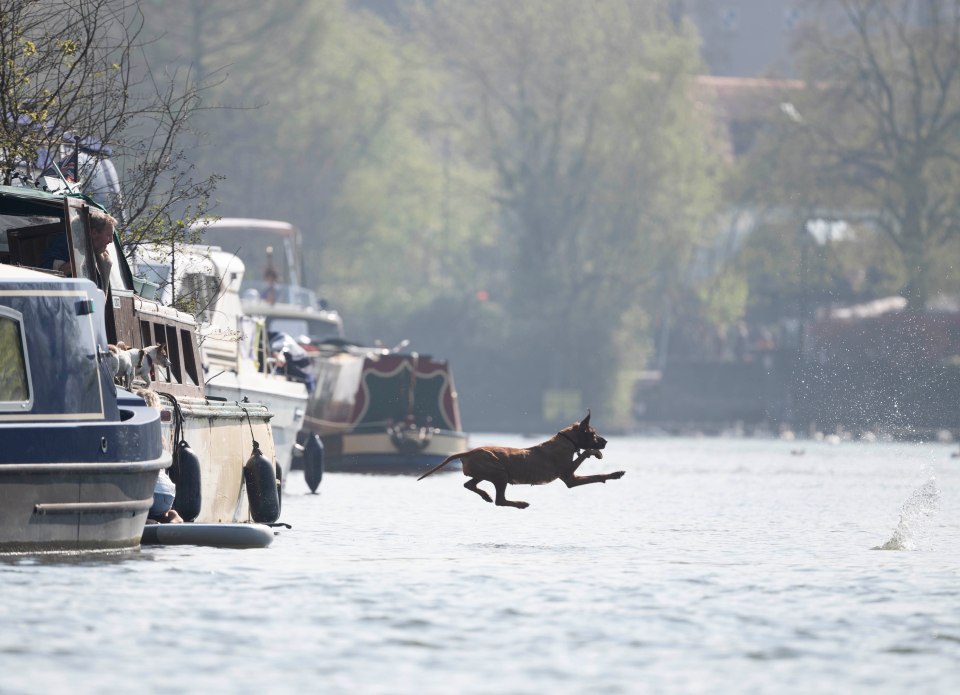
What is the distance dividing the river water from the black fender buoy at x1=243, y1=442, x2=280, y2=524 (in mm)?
355

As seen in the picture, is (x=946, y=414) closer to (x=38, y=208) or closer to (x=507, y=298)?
(x=507, y=298)

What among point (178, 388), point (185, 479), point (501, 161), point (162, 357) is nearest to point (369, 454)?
point (178, 388)

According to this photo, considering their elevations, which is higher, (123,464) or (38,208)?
(38,208)

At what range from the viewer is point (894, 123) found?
79812 mm

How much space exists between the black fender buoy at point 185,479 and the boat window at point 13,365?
332cm

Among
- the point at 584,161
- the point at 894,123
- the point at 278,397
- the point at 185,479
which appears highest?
the point at 894,123

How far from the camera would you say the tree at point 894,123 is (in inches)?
3100

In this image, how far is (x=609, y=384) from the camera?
3548 inches

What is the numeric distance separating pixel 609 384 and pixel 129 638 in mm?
74205

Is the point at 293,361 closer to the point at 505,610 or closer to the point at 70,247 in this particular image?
the point at 70,247

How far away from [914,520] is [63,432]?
15.0 meters

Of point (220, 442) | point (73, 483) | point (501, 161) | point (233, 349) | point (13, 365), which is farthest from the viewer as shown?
point (501, 161)

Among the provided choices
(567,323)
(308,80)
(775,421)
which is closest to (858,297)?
(775,421)

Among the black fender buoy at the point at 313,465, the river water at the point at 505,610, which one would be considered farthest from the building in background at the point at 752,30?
the river water at the point at 505,610
